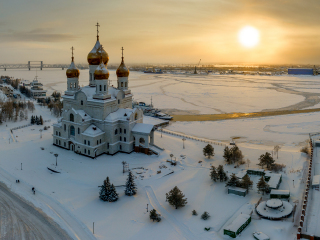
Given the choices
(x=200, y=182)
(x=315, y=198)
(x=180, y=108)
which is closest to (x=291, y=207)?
(x=315, y=198)

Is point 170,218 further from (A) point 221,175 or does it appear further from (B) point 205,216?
(A) point 221,175

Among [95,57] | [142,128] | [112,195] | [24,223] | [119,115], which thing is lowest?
[24,223]

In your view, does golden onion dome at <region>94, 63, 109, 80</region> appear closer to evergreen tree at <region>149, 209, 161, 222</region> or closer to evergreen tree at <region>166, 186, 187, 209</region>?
evergreen tree at <region>166, 186, 187, 209</region>

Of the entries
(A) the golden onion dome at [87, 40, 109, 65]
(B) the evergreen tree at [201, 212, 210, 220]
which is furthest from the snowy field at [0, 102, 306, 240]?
(A) the golden onion dome at [87, 40, 109, 65]

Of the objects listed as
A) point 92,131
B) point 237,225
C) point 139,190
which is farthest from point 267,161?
point 92,131

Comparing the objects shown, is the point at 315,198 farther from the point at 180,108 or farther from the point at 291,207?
the point at 180,108

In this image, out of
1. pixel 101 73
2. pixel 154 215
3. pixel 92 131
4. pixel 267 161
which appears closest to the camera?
pixel 154 215
